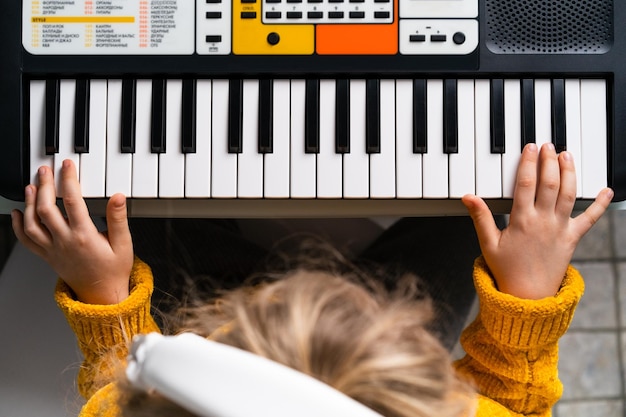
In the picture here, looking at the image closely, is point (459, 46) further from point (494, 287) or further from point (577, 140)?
point (494, 287)

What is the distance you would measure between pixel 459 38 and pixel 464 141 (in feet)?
0.41

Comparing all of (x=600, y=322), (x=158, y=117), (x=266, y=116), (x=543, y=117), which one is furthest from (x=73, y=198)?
(x=600, y=322)

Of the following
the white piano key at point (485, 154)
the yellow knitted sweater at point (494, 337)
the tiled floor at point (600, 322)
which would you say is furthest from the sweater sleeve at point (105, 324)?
the tiled floor at point (600, 322)

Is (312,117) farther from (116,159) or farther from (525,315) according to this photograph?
(525,315)

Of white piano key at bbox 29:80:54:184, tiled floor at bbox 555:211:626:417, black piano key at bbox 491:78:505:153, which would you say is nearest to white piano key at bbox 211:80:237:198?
white piano key at bbox 29:80:54:184

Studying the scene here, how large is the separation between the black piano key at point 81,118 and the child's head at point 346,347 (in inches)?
12.6

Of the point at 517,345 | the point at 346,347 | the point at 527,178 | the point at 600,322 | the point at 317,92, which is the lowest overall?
the point at 600,322

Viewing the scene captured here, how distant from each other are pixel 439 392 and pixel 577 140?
1.35 feet

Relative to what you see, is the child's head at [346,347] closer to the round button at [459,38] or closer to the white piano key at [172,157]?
the white piano key at [172,157]

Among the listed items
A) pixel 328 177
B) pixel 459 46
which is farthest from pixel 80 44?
pixel 459 46

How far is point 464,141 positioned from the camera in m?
0.80

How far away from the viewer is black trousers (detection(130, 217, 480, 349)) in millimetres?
979

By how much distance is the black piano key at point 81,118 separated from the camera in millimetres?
799

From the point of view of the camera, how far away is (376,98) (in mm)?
800
